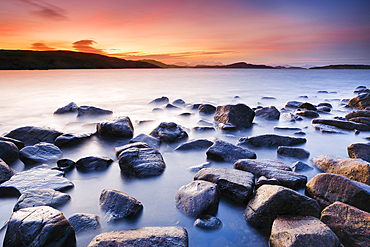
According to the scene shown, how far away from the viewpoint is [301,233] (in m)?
1.84

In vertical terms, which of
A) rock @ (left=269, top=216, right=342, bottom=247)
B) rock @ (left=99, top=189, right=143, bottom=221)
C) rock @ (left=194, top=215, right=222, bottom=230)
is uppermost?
rock @ (left=269, top=216, right=342, bottom=247)

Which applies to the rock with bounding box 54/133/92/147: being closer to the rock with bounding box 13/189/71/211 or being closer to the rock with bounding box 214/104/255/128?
the rock with bounding box 13/189/71/211

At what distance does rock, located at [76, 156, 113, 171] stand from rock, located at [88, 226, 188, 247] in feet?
6.00

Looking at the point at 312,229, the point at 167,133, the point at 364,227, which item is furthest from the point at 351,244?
the point at 167,133

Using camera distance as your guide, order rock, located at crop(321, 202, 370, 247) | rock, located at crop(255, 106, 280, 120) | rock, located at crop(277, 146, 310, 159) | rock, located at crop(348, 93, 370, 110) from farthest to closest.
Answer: rock, located at crop(348, 93, 370, 110), rock, located at crop(255, 106, 280, 120), rock, located at crop(277, 146, 310, 159), rock, located at crop(321, 202, 370, 247)

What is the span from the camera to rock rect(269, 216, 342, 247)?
5.86ft

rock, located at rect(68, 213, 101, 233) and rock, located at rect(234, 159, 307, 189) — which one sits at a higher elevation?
rock, located at rect(234, 159, 307, 189)

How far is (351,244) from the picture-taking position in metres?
1.94

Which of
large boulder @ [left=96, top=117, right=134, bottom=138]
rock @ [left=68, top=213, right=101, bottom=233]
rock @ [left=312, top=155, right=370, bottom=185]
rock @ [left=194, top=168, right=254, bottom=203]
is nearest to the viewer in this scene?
rock @ [left=68, top=213, right=101, bottom=233]

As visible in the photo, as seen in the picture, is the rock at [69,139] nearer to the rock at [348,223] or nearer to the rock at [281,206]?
the rock at [281,206]

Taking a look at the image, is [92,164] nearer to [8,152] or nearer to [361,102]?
[8,152]

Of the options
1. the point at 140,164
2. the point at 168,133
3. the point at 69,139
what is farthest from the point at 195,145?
the point at 69,139

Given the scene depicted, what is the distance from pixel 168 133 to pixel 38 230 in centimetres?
339

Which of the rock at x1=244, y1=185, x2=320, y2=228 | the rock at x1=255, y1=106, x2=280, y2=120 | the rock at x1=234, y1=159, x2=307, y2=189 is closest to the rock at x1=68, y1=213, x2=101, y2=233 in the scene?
the rock at x1=244, y1=185, x2=320, y2=228
